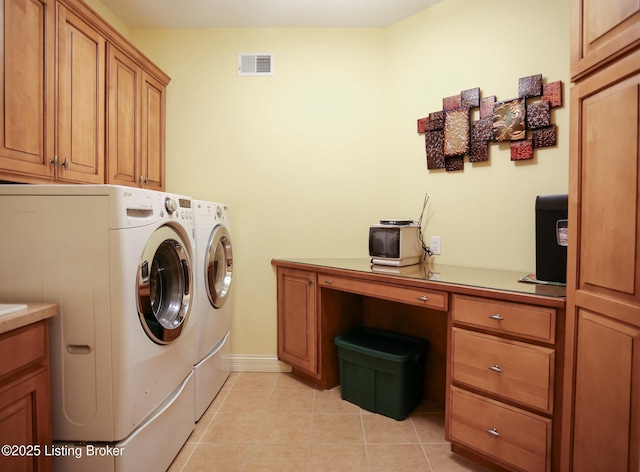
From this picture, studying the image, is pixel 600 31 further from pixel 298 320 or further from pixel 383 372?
pixel 298 320

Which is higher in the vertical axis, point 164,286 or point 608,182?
point 608,182

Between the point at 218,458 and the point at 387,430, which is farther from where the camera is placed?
the point at 387,430

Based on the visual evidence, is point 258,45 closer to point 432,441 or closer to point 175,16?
point 175,16

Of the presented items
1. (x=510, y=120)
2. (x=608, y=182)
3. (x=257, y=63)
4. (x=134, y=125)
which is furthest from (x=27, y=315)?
(x=510, y=120)

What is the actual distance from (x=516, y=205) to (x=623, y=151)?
3.15 ft

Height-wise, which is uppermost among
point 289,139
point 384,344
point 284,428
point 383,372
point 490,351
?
point 289,139

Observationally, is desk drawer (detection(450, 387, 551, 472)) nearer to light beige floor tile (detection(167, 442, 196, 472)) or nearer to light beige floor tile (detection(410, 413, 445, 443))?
light beige floor tile (detection(410, 413, 445, 443))

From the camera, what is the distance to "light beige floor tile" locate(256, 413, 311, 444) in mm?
1824

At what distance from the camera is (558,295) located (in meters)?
1.32

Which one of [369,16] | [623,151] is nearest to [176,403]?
[623,151]

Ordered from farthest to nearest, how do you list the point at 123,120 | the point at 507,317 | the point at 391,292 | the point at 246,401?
the point at 246,401
the point at 123,120
the point at 391,292
the point at 507,317

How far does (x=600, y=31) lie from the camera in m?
1.12

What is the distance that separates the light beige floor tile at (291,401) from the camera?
7.00 feet

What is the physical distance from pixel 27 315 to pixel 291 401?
161cm
